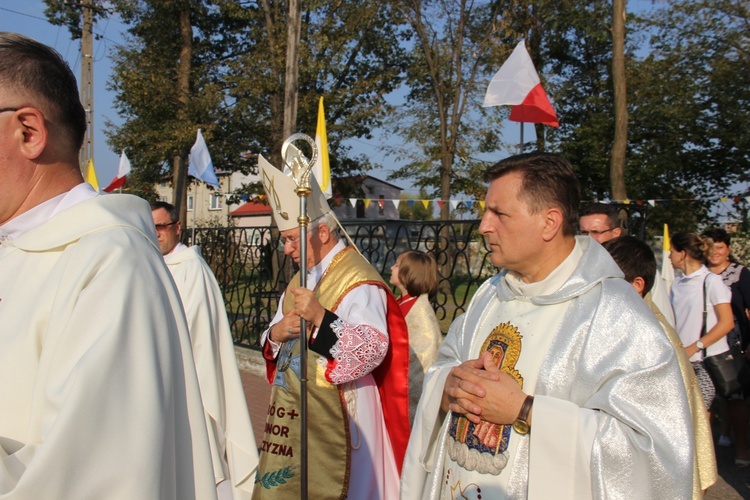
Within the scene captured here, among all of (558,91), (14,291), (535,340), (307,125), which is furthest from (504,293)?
(558,91)

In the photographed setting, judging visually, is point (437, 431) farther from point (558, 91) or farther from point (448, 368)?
point (558, 91)

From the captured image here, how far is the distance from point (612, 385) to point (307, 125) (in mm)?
18822

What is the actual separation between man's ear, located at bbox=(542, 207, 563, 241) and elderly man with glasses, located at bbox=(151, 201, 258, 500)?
177cm

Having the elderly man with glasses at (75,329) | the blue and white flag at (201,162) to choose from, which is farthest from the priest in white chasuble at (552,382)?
the blue and white flag at (201,162)

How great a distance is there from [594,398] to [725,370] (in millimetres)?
4028

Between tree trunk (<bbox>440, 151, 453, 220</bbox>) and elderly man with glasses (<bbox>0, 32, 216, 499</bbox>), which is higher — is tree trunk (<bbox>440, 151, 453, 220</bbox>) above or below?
above

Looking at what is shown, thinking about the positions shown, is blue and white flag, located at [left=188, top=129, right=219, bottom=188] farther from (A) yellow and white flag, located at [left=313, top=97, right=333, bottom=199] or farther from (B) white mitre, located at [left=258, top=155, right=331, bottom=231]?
(B) white mitre, located at [left=258, top=155, right=331, bottom=231]

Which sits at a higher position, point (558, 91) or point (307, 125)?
point (558, 91)

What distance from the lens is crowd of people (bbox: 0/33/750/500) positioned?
1273mm

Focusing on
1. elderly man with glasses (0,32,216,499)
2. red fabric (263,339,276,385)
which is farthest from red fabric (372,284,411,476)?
elderly man with glasses (0,32,216,499)

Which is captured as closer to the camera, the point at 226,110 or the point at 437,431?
the point at 437,431

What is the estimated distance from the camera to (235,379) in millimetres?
3674

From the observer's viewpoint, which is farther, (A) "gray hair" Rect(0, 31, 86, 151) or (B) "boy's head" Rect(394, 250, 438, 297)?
(B) "boy's head" Rect(394, 250, 438, 297)

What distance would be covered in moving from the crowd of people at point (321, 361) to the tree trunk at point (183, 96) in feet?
48.2
